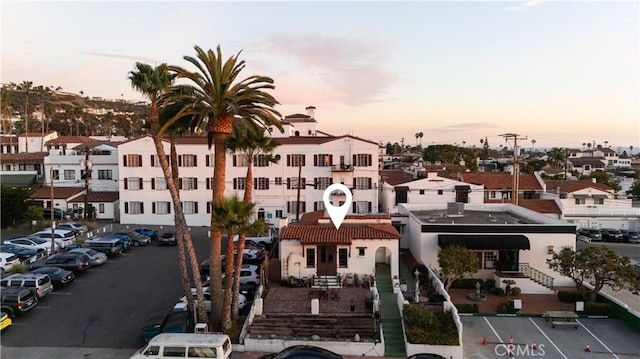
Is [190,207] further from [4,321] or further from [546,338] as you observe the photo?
[546,338]

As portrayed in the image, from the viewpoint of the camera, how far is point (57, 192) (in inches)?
1978

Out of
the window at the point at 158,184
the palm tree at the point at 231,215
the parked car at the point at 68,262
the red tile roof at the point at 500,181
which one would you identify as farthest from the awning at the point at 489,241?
the window at the point at 158,184

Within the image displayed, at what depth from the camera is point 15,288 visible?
23109mm

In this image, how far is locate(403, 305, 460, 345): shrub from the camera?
62.2ft

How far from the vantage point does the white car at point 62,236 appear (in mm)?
35250

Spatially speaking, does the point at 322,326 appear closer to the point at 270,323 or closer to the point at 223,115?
the point at 270,323

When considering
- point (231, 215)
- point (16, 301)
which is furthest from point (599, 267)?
point (16, 301)

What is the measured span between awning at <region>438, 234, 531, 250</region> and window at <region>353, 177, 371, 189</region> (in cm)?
1773

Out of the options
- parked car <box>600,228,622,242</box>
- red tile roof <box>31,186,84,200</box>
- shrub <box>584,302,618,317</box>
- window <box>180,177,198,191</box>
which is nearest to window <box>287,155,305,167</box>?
window <box>180,177,198,191</box>

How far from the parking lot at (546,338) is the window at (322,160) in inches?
989

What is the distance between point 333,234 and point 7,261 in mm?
22017

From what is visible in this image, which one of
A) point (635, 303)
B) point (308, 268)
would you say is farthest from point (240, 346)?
point (635, 303)

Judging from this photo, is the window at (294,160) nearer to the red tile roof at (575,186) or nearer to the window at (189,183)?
the window at (189,183)

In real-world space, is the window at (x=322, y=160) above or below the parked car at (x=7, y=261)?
above
